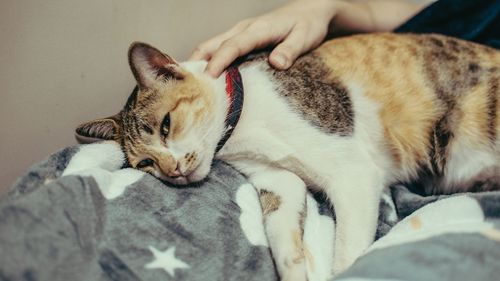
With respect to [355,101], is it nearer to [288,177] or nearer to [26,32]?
[288,177]

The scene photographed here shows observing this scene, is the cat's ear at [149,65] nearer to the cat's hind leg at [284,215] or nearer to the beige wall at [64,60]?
the beige wall at [64,60]

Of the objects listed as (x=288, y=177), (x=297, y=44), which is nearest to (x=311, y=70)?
(x=297, y=44)

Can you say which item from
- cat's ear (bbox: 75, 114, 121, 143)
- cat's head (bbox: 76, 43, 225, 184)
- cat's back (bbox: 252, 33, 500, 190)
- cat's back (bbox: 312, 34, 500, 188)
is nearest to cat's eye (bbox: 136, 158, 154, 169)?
cat's head (bbox: 76, 43, 225, 184)

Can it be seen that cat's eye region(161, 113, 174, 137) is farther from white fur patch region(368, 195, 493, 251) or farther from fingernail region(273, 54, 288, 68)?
white fur patch region(368, 195, 493, 251)

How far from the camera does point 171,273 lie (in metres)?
0.83

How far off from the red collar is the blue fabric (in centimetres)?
70

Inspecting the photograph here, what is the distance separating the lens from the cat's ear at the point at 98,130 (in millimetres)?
1170

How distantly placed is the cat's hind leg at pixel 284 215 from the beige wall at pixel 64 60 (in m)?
0.52

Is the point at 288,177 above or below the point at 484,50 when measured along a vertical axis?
below

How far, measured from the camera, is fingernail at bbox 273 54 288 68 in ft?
4.01

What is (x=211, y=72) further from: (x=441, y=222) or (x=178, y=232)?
(x=441, y=222)

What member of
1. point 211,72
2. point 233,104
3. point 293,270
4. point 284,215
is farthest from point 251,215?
point 211,72

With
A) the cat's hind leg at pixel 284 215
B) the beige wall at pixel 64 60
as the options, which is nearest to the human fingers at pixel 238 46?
the beige wall at pixel 64 60

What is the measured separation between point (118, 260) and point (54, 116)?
57 cm
